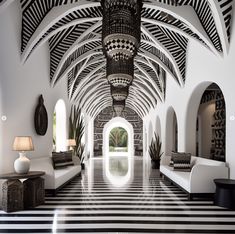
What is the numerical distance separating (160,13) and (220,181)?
13.8 ft

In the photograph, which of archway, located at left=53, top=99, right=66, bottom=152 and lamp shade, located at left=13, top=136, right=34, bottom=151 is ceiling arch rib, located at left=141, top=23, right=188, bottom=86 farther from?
lamp shade, located at left=13, top=136, right=34, bottom=151

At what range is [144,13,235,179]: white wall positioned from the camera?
244 inches

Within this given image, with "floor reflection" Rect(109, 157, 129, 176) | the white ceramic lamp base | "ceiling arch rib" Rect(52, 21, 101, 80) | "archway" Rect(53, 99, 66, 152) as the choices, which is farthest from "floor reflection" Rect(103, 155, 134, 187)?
"ceiling arch rib" Rect(52, 21, 101, 80)

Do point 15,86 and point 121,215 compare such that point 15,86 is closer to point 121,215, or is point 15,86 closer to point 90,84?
point 121,215

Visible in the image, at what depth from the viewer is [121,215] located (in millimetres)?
4906

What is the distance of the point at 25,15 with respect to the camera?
22.3 feet

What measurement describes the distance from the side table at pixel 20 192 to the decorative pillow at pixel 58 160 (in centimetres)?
324

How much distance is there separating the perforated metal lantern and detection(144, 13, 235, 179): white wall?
237 cm

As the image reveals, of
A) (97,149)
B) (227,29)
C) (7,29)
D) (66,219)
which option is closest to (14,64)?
(7,29)

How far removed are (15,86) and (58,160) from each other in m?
3.09

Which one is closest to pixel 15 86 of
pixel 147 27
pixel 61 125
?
pixel 147 27

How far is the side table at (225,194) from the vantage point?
5.42m

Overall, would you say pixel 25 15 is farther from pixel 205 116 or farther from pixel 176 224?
pixel 205 116

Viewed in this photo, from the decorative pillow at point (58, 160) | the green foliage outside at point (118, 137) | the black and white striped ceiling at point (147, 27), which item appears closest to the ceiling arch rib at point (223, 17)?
the black and white striped ceiling at point (147, 27)
